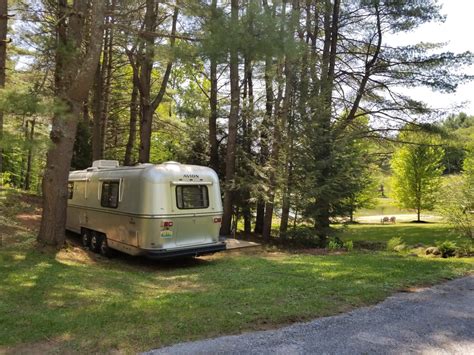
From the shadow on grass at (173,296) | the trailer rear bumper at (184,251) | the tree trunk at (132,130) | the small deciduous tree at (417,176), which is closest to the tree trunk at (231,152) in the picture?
the trailer rear bumper at (184,251)

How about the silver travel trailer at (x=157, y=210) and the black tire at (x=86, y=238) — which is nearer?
the silver travel trailer at (x=157, y=210)

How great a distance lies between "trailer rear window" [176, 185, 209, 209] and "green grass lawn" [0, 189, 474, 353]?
1.41 meters

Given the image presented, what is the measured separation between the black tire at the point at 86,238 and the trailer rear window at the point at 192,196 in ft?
12.3

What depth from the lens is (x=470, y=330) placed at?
4.35 metres

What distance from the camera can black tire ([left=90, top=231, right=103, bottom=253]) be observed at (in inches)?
424

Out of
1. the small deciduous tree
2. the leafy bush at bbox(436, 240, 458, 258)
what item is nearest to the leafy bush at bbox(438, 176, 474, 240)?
the leafy bush at bbox(436, 240, 458, 258)

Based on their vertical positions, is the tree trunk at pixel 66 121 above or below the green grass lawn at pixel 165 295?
above

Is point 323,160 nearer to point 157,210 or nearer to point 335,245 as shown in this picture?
point 335,245

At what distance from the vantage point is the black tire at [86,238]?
11367 mm

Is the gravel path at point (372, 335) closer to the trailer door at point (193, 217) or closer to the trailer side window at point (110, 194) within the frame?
the trailer door at point (193, 217)

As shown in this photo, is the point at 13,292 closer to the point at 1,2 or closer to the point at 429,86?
the point at 1,2

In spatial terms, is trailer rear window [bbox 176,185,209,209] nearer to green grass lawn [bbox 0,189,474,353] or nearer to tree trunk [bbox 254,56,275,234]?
green grass lawn [bbox 0,189,474,353]

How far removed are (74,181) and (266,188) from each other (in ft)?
19.6

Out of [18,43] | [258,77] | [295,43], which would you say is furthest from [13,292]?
[258,77]
